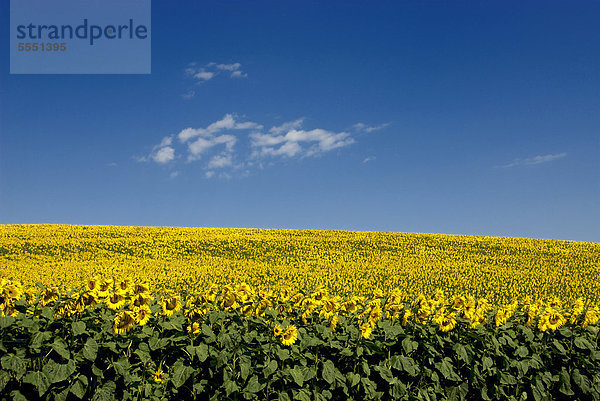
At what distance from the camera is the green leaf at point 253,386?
4406 mm

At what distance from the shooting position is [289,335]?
4.69 metres

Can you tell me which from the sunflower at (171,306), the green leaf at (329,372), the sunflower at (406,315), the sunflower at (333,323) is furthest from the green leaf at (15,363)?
the sunflower at (406,315)

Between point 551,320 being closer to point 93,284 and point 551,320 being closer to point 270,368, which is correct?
point 270,368

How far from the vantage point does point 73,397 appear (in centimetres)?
455

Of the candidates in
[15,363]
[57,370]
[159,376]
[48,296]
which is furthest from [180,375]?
[48,296]

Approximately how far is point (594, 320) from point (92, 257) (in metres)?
20.9

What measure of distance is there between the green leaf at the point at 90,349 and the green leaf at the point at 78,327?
5.8 inches

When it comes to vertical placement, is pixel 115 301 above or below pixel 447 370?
above

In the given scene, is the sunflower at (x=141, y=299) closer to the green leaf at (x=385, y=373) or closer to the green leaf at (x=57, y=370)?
the green leaf at (x=57, y=370)

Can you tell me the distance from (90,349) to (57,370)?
0.34 meters

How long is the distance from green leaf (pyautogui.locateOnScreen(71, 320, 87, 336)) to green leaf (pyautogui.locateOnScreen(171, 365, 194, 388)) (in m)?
1.01

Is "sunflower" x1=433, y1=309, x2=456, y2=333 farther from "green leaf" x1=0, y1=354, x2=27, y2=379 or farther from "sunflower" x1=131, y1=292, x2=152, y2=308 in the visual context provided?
"green leaf" x1=0, y1=354, x2=27, y2=379

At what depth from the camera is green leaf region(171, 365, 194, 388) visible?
4.44m

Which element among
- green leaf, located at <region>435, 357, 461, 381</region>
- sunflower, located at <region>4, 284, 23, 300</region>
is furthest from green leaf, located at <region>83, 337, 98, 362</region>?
green leaf, located at <region>435, 357, 461, 381</region>
